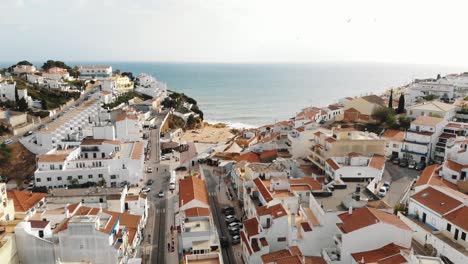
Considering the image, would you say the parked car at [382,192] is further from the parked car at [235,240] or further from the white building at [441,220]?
the parked car at [235,240]

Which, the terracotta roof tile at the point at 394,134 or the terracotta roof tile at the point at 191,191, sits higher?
the terracotta roof tile at the point at 394,134

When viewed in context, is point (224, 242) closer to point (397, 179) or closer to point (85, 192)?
point (85, 192)

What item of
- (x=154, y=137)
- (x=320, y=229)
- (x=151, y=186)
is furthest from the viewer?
(x=154, y=137)

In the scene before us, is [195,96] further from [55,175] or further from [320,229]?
[320,229]

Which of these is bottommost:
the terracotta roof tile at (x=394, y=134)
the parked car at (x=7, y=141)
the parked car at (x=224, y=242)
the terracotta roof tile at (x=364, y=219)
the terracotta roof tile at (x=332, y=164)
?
the parked car at (x=224, y=242)

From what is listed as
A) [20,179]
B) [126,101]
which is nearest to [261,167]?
[20,179]

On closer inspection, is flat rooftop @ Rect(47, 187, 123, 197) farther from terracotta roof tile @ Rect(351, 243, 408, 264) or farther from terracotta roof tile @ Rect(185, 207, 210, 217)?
terracotta roof tile @ Rect(351, 243, 408, 264)

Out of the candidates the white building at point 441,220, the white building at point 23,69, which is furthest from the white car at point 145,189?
the white building at point 23,69
